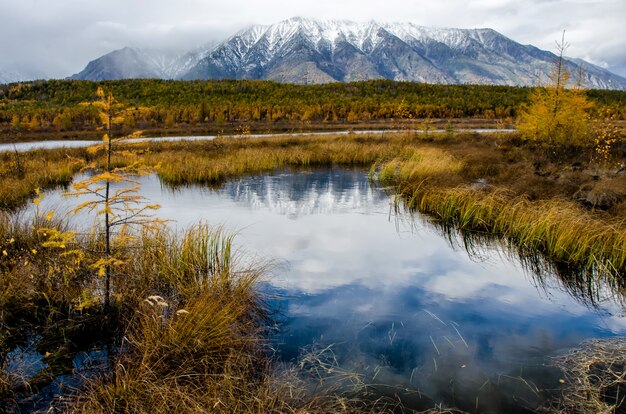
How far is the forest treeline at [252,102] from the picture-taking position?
201 ft

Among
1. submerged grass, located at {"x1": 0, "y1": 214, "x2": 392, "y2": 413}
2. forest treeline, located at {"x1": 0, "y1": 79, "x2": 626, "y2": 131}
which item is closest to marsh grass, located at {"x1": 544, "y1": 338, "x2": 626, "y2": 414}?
submerged grass, located at {"x1": 0, "y1": 214, "x2": 392, "y2": 413}

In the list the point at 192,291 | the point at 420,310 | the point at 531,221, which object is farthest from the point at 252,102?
the point at 420,310

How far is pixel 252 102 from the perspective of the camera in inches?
3189

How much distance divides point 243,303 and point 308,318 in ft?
3.52

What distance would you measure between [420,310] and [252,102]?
257ft

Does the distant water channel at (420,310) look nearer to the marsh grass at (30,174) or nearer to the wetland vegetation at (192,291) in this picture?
the wetland vegetation at (192,291)

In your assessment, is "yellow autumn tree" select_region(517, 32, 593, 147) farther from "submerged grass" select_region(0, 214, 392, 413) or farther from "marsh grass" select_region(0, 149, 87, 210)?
"marsh grass" select_region(0, 149, 87, 210)

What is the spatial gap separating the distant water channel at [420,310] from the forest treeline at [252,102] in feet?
130

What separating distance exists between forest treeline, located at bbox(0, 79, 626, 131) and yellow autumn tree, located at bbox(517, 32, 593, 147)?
82.0ft

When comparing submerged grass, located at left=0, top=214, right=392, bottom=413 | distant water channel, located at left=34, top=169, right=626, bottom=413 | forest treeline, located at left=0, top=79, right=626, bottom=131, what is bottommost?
distant water channel, located at left=34, top=169, right=626, bottom=413

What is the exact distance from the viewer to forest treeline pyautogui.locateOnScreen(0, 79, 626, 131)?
61319 mm

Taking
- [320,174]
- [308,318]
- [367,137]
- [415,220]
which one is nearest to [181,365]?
[308,318]

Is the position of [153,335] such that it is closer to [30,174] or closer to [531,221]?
[531,221]

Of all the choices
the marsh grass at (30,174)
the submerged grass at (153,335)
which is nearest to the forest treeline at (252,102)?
the marsh grass at (30,174)
